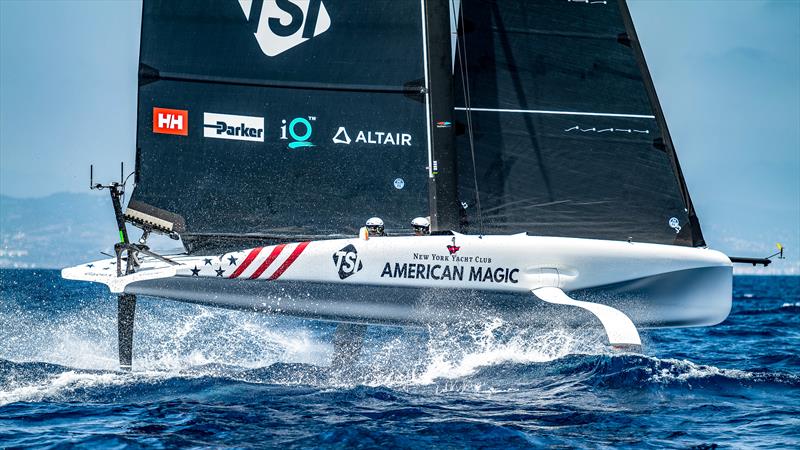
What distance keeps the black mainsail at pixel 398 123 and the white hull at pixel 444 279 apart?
693 mm

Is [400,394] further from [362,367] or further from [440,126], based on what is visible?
[440,126]

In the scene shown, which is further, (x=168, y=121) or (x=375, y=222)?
(x=168, y=121)

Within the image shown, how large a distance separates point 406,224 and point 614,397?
3.03 meters

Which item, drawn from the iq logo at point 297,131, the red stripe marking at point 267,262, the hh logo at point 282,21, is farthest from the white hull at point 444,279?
the hh logo at point 282,21

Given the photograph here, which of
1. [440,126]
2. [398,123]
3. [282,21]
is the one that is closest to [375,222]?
[398,123]

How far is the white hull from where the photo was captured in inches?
387

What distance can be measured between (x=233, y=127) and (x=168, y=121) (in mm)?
690

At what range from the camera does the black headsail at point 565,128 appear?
431 inches

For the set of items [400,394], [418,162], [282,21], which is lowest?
[400,394]

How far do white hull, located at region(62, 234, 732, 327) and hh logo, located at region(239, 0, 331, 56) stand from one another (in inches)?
92.6

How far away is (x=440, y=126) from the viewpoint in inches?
424

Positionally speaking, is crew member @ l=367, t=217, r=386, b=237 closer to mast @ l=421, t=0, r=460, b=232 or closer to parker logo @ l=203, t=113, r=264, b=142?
mast @ l=421, t=0, r=460, b=232

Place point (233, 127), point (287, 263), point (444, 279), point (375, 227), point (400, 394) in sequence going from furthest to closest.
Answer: point (233, 127)
point (375, 227)
point (444, 279)
point (287, 263)
point (400, 394)

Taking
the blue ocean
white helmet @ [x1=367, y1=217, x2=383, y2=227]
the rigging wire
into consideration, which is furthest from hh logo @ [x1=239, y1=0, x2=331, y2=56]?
the blue ocean
